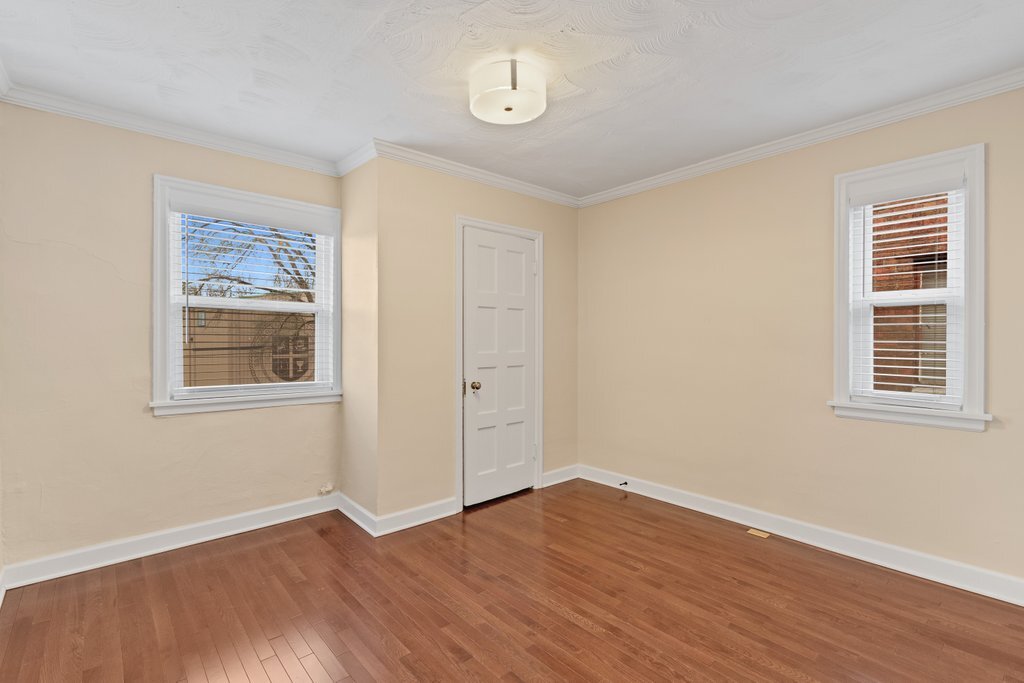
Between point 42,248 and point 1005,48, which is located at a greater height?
point 1005,48

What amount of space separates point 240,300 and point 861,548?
4.35 m

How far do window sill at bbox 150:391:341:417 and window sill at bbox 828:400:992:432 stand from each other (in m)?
3.56

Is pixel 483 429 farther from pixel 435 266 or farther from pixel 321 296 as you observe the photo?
pixel 321 296

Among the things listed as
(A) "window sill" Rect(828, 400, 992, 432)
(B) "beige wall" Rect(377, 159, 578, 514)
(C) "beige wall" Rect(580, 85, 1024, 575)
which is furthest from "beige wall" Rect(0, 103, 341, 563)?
(A) "window sill" Rect(828, 400, 992, 432)

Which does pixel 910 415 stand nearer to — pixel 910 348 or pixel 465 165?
pixel 910 348

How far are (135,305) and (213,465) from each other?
113cm

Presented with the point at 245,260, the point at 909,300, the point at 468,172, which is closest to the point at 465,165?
the point at 468,172

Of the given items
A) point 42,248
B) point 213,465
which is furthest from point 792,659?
point 42,248

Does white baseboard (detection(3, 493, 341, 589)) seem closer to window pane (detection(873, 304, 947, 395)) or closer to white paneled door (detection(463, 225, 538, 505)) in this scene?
white paneled door (detection(463, 225, 538, 505))

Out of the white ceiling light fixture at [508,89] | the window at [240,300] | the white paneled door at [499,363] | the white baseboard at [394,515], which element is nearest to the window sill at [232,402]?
the window at [240,300]

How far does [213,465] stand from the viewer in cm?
323

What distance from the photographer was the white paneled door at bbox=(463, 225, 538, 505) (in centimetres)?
387

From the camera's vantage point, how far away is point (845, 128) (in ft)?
9.81

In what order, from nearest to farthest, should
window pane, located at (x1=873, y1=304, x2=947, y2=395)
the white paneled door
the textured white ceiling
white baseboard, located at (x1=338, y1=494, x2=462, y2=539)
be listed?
1. the textured white ceiling
2. window pane, located at (x1=873, y1=304, x2=947, y2=395)
3. white baseboard, located at (x1=338, y1=494, x2=462, y2=539)
4. the white paneled door
